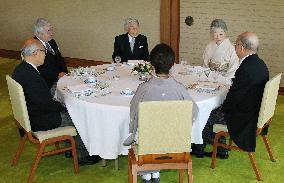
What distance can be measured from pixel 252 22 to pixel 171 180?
3.52 m

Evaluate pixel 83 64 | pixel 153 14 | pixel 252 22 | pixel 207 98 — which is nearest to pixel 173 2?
pixel 153 14

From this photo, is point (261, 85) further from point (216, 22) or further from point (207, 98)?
point (216, 22)

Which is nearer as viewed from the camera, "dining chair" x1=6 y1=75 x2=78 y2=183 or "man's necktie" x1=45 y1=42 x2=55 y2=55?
"dining chair" x1=6 y1=75 x2=78 y2=183

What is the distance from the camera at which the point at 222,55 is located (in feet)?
17.4

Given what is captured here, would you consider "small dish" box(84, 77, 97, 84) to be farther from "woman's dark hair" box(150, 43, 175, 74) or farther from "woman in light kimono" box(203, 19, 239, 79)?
"woman in light kimono" box(203, 19, 239, 79)

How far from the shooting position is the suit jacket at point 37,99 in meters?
4.04

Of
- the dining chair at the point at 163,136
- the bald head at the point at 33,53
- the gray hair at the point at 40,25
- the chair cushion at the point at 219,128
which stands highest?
the gray hair at the point at 40,25

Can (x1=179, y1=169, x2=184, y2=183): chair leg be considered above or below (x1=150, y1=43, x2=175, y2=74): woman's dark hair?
below

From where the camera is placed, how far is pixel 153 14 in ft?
24.8

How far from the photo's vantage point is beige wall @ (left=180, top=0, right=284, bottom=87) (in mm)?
6609

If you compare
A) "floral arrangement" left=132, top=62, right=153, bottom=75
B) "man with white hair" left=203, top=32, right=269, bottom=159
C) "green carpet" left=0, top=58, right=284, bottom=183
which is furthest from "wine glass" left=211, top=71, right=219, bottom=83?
"green carpet" left=0, top=58, right=284, bottom=183

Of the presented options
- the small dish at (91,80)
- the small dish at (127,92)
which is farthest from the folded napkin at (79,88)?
the small dish at (127,92)

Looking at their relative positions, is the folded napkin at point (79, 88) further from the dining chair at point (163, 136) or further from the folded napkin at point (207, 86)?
the folded napkin at point (207, 86)

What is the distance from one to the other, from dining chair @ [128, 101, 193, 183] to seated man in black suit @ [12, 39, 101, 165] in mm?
1037
